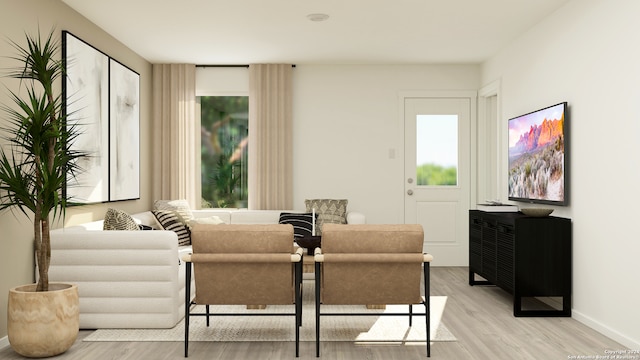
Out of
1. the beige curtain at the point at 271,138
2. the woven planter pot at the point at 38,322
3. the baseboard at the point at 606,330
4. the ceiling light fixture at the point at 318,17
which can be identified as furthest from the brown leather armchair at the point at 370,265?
the beige curtain at the point at 271,138

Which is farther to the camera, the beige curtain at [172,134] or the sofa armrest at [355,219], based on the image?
the beige curtain at [172,134]

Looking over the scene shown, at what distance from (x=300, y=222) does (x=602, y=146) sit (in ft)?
11.6

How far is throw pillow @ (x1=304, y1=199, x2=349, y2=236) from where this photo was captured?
6.80 metres

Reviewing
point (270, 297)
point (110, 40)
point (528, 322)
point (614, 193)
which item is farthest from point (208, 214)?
point (614, 193)

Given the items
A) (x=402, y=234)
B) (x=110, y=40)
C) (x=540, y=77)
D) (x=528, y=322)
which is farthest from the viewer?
(x=110, y=40)

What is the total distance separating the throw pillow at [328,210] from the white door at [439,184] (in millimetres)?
961

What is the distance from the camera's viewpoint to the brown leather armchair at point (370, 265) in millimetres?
3479

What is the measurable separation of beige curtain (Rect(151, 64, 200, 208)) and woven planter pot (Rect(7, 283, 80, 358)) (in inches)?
143

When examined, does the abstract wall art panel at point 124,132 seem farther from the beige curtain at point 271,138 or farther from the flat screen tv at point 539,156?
the flat screen tv at point 539,156

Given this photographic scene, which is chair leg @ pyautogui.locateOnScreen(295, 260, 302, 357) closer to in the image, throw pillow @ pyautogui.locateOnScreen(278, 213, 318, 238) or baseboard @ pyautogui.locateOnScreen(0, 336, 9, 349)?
baseboard @ pyautogui.locateOnScreen(0, 336, 9, 349)

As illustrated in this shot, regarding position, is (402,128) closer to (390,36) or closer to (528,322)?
(390,36)

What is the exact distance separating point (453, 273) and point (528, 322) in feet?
7.70

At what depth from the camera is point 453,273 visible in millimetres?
6820

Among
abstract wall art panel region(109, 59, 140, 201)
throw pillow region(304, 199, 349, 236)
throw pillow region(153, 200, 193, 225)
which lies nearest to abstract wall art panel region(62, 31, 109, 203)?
abstract wall art panel region(109, 59, 140, 201)
